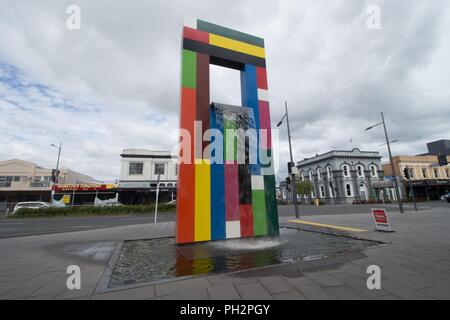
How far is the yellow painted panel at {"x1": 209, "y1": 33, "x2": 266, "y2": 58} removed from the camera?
853cm

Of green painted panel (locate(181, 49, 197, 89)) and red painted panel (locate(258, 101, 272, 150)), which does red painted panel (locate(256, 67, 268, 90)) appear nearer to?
red painted panel (locate(258, 101, 272, 150))

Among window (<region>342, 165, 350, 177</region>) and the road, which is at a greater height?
window (<region>342, 165, 350, 177</region>)

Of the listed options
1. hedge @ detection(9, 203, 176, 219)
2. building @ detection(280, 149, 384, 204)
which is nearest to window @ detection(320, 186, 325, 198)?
building @ detection(280, 149, 384, 204)

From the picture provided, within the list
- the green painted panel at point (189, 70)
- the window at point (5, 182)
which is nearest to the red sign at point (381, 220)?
the green painted panel at point (189, 70)

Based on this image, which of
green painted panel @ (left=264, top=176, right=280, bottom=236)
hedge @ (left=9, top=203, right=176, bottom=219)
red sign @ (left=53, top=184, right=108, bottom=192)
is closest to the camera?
green painted panel @ (left=264, top=176, right=280, bottom=236)

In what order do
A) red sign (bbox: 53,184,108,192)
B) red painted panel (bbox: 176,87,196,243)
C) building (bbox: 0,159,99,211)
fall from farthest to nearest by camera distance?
building (bbox: 0,159,99,211) → red sign (bbox: 53,184,108,192) → red painted panel (bbox: 176,87,196,243)

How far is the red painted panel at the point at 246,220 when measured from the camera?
7.68 m

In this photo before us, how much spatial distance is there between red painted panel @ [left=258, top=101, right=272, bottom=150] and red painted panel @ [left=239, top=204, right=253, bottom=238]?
2.60 meters

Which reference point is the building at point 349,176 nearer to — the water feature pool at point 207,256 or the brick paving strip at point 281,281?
the water feature pool at point 207,256

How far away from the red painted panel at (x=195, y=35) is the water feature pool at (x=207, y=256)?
313 inches

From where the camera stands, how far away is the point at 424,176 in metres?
43.0

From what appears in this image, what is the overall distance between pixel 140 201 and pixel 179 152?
105 feet

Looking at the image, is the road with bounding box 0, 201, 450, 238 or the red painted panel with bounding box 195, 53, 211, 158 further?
the road with bounding box 0, 201, 450, 238
